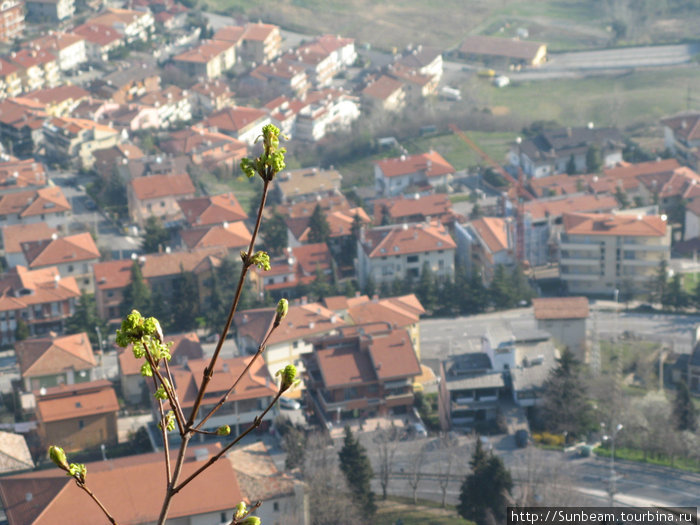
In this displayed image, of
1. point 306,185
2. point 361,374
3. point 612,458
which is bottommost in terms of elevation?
point 612,458

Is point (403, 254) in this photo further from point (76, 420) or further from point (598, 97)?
point (598, 97)

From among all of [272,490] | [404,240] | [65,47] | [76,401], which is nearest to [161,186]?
[404,240]

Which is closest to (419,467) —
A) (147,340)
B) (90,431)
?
(90,431)

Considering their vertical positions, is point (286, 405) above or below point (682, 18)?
below

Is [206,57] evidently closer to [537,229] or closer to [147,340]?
[537,229]

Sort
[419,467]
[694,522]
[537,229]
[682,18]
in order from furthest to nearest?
1. [682,18]
2. [537,229]
3. [419,467]
4. [694,522]

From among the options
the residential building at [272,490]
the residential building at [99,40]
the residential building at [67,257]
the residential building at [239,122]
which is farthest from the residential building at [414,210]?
the residential building at [99,40]
